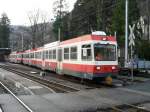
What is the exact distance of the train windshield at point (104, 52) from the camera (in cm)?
2495

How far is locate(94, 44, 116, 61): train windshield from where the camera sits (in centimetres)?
2495

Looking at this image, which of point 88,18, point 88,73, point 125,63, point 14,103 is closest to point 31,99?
point 14,103

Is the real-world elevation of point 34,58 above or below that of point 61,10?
below

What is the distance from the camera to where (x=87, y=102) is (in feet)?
55.9

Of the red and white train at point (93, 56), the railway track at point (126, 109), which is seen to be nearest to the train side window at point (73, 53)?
the red and white train at point (93, 56)

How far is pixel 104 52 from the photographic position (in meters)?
25.4

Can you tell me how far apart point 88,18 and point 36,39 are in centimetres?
4035

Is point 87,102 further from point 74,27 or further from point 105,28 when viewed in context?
point 74,27

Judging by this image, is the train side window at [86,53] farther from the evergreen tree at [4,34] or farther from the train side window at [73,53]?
the evergreen tree at [4,34]

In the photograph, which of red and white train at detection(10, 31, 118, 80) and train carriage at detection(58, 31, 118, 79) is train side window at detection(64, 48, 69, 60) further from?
train carriage at detection(58, 31, 118, 79)

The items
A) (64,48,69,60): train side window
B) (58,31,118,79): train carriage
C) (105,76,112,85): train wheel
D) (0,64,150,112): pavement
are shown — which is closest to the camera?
(0,64,150,112): pavement

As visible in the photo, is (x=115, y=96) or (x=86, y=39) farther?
(x=86, y=39)

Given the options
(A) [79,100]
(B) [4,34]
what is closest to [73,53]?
(A) [79,100]

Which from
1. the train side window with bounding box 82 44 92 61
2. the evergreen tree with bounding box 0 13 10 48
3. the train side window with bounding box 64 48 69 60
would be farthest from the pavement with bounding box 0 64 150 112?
the evergreen tree with bounding box 0 13 10 48
